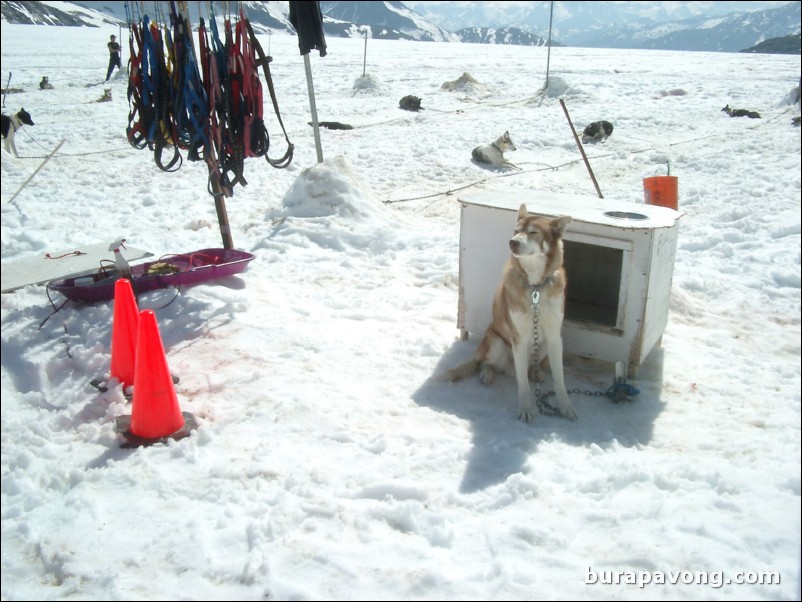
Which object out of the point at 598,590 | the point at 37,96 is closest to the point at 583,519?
the point at 598,590

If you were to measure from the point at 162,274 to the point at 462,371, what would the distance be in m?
2.68

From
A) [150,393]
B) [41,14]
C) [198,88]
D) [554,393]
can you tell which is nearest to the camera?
[150,393]

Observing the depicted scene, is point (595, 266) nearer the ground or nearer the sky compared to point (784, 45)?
nearer the ground

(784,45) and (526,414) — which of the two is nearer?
(526,414)

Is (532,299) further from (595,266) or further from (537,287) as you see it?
(595,266)

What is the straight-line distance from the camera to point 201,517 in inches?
105

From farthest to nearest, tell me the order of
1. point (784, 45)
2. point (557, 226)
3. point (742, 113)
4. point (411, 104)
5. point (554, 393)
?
1. point (784, 45)
2. point (411, 104)
3. point (742, 113)
4. point (554, 393)
5. point (557, 226)

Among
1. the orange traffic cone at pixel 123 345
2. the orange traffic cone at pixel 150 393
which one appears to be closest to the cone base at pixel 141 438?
the orange traffic cone at pixel 150 393

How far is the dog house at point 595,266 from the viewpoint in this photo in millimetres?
4086

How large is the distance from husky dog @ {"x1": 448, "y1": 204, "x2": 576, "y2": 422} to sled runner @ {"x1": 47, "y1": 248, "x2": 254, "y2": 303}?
2.61 meters

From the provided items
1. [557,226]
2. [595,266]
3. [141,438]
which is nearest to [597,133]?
[595,266]

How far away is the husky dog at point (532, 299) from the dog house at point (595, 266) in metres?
0.43

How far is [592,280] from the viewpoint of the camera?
5.15 m

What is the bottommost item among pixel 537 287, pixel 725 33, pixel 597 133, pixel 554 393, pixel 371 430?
pixel 554 393
